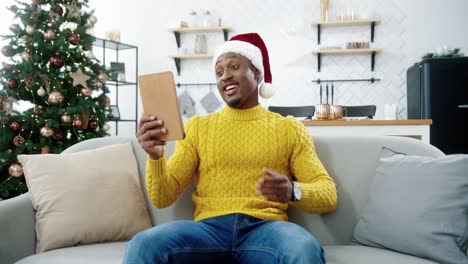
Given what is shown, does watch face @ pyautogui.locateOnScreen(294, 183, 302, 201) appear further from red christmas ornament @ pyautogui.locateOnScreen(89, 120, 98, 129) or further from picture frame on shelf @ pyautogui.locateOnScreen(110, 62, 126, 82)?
picture frame on shelf @ pyautogui.locateOnScreen(110, 62, 126, 82)

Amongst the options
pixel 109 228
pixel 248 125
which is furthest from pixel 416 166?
pixel 109 228

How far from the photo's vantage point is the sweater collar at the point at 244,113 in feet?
5.24

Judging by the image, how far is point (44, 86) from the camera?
333cm

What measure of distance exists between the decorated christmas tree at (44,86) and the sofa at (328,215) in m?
1.65

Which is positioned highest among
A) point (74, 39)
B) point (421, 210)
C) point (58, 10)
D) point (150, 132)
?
point (58, 10)

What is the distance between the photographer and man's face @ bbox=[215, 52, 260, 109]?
1.58 m

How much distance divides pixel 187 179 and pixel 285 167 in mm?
348

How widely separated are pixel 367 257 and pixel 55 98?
Answer: 2.67m

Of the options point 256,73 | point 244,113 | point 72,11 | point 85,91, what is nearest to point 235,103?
point 244,113

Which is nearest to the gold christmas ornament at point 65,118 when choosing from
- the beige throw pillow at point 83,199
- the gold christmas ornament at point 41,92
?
the gold christmas ornament at point 41,92

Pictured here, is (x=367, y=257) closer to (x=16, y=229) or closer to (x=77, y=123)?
(x=16, y=229)

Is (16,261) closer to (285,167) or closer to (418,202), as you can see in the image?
(285,167)

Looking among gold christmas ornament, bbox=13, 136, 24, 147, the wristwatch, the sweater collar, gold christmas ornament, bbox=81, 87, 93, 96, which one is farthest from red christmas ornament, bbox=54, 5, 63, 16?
the wristwatch

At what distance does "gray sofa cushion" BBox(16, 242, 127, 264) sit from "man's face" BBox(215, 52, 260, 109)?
0.64 m
